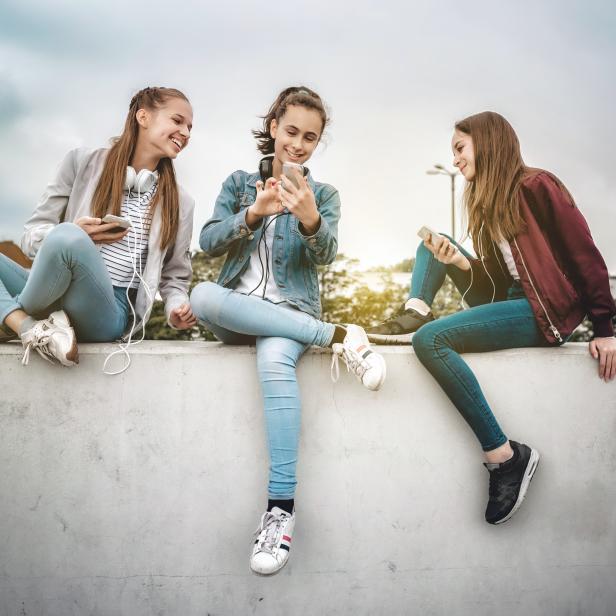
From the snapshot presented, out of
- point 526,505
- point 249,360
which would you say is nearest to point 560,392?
point 526,505

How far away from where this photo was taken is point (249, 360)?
222cm

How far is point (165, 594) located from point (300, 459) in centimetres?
73

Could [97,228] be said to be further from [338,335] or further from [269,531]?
[269,531]

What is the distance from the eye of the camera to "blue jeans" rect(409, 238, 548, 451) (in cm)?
216

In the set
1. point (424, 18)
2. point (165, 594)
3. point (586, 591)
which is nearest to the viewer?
point (165, 594)

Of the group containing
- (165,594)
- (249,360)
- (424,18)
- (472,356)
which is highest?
(424,18)

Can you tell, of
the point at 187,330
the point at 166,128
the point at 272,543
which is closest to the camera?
the point at 272,543

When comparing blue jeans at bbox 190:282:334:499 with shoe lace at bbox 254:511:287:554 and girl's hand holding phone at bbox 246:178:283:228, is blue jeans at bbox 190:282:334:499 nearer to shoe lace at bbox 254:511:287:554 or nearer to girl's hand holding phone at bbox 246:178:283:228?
shoe lace at bbox 254:511:287:554

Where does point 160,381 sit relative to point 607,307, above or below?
below

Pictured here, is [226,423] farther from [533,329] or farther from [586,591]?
[586,591]

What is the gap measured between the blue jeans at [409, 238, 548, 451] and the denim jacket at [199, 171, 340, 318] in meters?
0.52

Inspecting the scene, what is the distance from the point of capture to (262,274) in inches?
94.7

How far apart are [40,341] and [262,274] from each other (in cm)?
90

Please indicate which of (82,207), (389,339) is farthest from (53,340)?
(389,339)
